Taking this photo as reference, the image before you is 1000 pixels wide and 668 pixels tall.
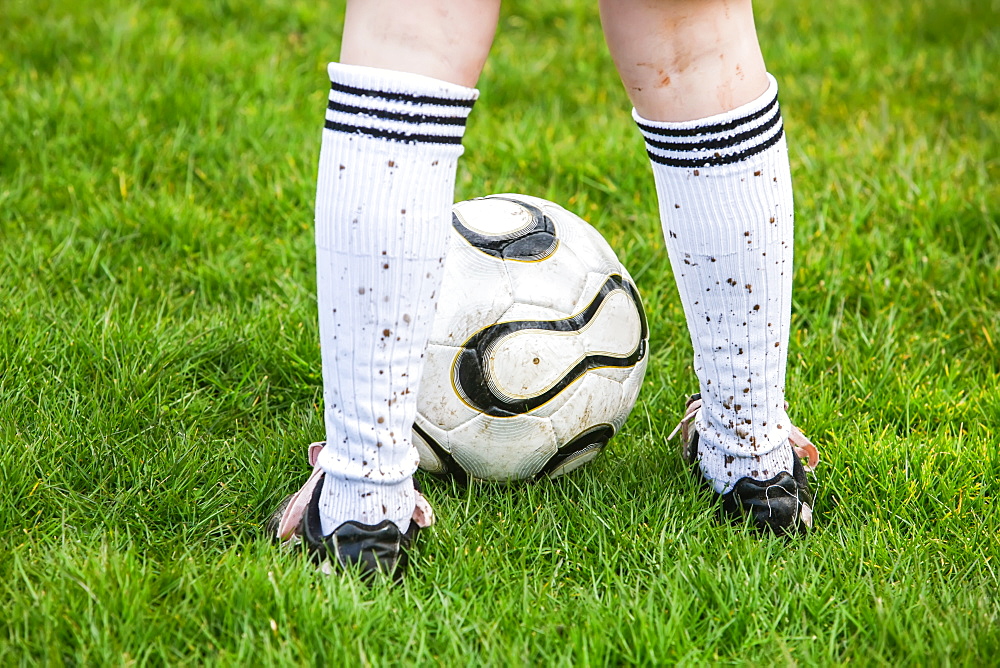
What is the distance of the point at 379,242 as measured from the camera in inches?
57.7

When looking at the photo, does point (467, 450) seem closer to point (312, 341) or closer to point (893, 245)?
point (312, 341)

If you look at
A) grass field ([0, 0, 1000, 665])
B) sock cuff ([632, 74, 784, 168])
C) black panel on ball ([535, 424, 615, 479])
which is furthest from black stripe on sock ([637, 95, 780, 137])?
grass field ([0, 0, 1000, 665])

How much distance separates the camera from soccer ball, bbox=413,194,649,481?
184 centimetres

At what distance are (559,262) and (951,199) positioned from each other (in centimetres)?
176

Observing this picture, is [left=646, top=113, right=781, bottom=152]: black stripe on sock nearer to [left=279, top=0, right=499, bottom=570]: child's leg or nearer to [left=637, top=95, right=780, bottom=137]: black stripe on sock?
[left=637, top=95, right=780, bottom=137]: black stripe on sock

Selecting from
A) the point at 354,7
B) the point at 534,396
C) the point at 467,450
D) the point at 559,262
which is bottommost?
the point at 467,450

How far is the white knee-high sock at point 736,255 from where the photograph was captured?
164cm

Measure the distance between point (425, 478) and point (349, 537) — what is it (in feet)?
1.12

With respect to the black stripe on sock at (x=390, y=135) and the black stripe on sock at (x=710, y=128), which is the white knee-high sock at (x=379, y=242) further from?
the black stripe on sock at (x=710, y=128)

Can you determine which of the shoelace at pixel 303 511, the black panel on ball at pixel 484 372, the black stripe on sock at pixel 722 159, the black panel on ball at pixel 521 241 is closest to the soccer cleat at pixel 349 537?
the shoelace at pixel 303 511

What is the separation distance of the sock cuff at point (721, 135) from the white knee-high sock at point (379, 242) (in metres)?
0.37

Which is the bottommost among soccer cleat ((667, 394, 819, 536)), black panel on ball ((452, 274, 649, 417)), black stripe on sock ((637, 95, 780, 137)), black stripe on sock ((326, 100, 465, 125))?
soccer cleat ((667, 394, 819, 536))

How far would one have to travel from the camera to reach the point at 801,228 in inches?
118

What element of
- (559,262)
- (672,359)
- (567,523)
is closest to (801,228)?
(672,359)
